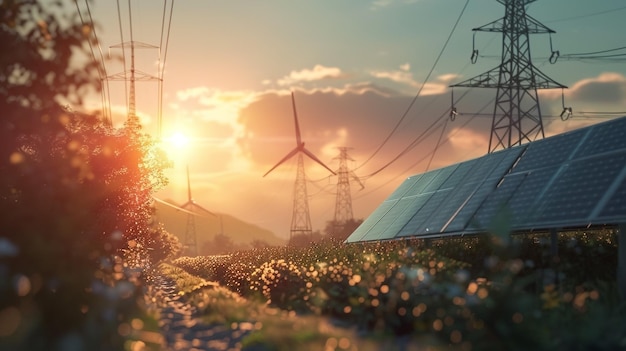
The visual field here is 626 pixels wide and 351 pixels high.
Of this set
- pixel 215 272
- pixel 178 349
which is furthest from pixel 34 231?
pixel 215 272

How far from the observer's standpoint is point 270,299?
18750 millimetres

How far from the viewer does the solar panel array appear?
17.2m

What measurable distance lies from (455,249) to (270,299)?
601 cm

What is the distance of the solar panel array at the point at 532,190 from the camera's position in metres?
17.2

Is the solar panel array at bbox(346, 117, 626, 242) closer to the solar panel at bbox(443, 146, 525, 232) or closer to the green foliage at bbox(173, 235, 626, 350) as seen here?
the solar panel at bbox(443, 146, 525, 232)

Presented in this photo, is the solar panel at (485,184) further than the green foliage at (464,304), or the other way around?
the solar panel at (485,184)

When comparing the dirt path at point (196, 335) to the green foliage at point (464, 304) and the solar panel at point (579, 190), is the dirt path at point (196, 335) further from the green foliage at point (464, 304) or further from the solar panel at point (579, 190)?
the solar panel at point (579, 190)

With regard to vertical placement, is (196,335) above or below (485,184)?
below

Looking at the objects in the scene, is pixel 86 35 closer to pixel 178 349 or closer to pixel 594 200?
pixel 178 349

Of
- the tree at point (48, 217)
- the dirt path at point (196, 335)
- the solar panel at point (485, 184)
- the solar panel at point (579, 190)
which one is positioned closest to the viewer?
the tree at point (48, 217)

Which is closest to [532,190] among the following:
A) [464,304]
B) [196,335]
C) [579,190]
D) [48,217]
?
[579,190]

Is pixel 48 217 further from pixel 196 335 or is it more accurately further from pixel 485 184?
pixel 485 184

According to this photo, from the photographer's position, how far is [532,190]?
2072cm

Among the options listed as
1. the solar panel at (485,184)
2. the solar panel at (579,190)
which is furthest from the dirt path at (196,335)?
the solar panel at (485,184)
